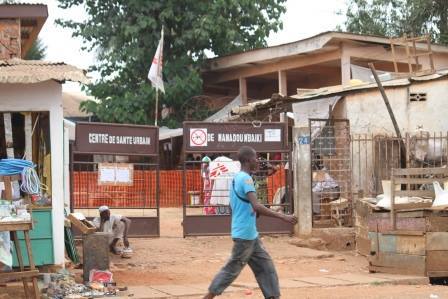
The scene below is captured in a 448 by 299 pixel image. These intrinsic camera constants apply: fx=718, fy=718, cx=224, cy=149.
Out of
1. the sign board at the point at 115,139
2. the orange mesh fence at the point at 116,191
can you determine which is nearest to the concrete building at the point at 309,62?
the orange mesh fence at the point at 116,191

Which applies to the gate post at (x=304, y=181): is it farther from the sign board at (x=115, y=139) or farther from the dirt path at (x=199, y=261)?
the sign board at (x=115, y=139)

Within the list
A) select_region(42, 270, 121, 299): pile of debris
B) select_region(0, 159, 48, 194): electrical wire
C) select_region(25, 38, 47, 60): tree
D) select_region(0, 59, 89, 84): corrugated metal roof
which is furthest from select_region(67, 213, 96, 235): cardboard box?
select_region(25, 38, 47, 60): tree

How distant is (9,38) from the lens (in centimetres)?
1129

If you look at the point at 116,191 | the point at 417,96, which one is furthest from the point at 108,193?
the point at 417,96

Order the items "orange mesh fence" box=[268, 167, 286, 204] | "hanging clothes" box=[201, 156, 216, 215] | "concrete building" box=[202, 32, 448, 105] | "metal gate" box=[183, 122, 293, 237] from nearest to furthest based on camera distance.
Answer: "metal gate" box=[183, 122, 293, 237] < "hanging clothes" box=[201, 156, 216, 215] < "orange mesh fence" box=[268, 167, 286, 204] < "concrete building" box=[202, 32, 448, 105]

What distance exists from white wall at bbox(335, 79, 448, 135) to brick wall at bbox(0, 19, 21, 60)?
7283 mm

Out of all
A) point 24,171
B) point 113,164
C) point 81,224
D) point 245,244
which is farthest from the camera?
point 113,164

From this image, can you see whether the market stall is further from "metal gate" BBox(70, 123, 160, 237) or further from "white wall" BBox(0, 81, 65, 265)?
"metal gate" BBox(70, 123, 160, 237)

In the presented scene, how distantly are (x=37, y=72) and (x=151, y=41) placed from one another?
15.4 metres

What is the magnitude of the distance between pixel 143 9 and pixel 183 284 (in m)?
15.4

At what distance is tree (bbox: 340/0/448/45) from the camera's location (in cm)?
2417

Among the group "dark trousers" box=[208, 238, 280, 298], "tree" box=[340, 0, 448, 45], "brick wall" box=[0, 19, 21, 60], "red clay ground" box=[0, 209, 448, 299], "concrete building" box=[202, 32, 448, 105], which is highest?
"tree" box=[340, 0, 448, 45]

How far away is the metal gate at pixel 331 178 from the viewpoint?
1418cm

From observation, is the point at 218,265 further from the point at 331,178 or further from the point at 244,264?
the point at 244,264
